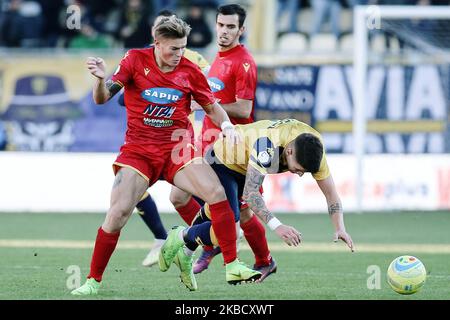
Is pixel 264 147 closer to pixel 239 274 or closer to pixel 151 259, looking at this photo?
pixel 239 274

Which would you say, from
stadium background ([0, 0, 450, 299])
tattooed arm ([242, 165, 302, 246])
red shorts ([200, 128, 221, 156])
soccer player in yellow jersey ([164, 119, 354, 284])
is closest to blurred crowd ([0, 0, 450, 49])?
stadium background ([0, 0, 450, 299])

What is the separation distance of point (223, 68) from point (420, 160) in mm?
8080

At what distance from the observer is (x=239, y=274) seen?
8883 millimetres

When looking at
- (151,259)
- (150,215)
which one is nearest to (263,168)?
(151,259)

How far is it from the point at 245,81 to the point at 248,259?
1980 mm

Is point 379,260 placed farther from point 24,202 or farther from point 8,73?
point 8,73

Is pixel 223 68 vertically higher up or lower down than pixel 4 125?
higher up

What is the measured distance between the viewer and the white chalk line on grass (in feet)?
42.2

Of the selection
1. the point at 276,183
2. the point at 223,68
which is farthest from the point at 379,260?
the point at 276,183

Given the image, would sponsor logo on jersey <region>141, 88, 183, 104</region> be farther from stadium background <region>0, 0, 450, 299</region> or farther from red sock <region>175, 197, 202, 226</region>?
stadium background <region>0, 0, 450, 299</region>

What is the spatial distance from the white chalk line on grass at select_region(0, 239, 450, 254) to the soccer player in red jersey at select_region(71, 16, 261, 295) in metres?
3.83

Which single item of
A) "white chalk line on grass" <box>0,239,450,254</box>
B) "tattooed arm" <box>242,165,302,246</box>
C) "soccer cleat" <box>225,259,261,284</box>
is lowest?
"white chalk line on grass" <box>0,239,450,254</box>
